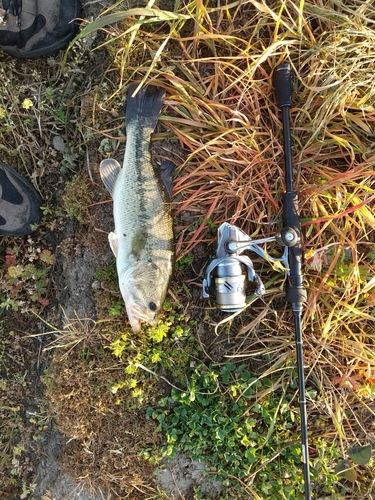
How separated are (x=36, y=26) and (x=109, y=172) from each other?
1518mm

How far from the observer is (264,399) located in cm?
307

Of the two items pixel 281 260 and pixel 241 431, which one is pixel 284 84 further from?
pixel 241 431

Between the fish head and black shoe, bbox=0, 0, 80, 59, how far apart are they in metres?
2.09

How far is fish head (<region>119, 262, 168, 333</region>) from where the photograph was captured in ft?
8.93

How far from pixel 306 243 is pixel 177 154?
1252mm

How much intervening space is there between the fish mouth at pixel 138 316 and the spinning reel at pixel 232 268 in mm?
426

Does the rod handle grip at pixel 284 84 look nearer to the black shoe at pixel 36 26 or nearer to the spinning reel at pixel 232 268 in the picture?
the spinning reel at pixel 232 268

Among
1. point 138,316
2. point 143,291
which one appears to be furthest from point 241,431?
point 143,291

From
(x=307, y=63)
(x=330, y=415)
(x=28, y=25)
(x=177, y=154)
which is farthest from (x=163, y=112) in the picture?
(x=330, y=415)

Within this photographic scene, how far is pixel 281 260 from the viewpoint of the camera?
2.82 metres

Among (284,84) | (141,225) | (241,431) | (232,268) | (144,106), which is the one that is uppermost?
(284,84)

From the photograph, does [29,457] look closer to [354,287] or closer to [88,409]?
[88,409]

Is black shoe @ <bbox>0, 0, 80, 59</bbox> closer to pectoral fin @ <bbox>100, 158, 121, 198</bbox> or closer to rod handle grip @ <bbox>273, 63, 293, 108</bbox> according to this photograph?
pectoral fin @ <bbox>100, 158, 121, 198</bbox>

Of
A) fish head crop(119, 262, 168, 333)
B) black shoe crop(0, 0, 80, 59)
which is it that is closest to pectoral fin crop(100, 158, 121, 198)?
fish head crop(119, 262, 168, 333)
